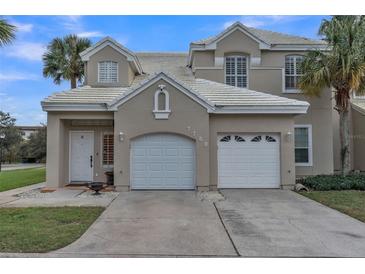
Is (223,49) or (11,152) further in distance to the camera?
(11,152)

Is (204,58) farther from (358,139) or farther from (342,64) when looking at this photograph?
(358,139)

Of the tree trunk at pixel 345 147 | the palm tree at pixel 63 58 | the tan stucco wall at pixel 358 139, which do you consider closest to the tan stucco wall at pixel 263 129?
the tree trunk at pixel 345 147

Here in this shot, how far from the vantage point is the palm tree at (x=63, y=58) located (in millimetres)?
24281

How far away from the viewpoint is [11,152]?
175ft

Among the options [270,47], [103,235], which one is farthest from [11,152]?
[103,235]

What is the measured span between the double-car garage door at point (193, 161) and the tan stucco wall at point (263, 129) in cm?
27

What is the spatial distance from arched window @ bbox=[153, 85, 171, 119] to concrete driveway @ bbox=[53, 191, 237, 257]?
417cm

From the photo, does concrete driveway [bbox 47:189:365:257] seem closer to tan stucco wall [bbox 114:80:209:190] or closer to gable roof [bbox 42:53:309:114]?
tan stucco wall [bbox 114:80:209:190]

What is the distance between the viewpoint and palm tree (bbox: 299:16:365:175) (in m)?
15.1

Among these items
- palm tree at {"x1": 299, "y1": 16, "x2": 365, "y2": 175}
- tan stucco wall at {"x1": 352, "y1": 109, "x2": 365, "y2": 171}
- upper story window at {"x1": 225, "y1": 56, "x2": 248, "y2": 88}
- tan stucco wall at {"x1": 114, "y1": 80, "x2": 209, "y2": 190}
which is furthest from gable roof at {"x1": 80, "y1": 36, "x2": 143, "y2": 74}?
tan stucco wall at {"x1": 352, "y1": 109, "x2": 365, "y2": 171}

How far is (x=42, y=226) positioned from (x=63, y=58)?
1884cm
